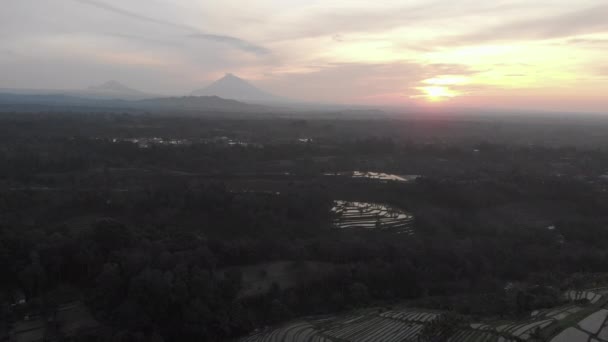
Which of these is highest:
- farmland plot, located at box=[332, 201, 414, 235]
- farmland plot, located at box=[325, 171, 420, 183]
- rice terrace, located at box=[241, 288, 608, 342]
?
farmland plot, located at box=[325, 171, 420, 183]

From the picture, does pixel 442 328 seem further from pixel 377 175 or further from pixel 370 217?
pixel 377 175

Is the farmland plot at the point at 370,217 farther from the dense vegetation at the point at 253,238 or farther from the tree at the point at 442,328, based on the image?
the tree at the point at 442,328

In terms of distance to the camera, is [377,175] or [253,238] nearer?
[253,238]

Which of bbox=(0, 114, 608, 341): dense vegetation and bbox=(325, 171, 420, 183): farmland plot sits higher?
bbox=(325, 171, 420, 183): farmland plot

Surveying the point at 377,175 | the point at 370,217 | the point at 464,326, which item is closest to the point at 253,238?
the point at 370,217

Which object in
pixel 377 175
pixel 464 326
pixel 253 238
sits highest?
pixel 377 175

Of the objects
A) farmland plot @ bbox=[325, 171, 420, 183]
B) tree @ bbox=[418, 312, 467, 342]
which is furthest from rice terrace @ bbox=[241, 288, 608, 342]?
farmland plot @ bbox=[325, 171, 420, 183]

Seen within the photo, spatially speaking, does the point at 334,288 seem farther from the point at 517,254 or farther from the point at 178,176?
the point at 178,176

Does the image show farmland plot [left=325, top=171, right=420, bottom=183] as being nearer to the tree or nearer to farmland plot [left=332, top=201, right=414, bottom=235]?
farmland plot [left=332, top=201, right=414, bottom=235]
